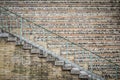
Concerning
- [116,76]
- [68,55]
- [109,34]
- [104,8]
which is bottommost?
A: [116,76]

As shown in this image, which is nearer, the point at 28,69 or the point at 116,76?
the point at 28,69

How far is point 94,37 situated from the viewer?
13.5 metres

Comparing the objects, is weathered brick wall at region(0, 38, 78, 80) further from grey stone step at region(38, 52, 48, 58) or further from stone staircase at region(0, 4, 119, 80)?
stone staircase at region(0, 4, 119, 80)

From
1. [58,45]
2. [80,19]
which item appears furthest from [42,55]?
[80,19]

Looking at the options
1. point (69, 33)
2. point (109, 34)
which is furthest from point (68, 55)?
point (109, 34)

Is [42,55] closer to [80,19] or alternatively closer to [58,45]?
[58,45]

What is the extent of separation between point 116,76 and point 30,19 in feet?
13.9

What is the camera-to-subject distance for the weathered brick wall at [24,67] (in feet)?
38.5

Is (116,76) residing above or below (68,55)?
below

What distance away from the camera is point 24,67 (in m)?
11.8

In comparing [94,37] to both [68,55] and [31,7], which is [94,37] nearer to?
[68,55]

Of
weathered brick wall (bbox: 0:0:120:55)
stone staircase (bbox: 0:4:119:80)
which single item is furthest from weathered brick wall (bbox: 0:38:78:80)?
weathered brick wall (bbox: 0:0:120:55)

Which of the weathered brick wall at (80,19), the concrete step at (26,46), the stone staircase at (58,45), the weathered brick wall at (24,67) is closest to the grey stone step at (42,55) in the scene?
the weathered brick wall at (24,67)

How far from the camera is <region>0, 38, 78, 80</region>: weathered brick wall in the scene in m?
11.7
